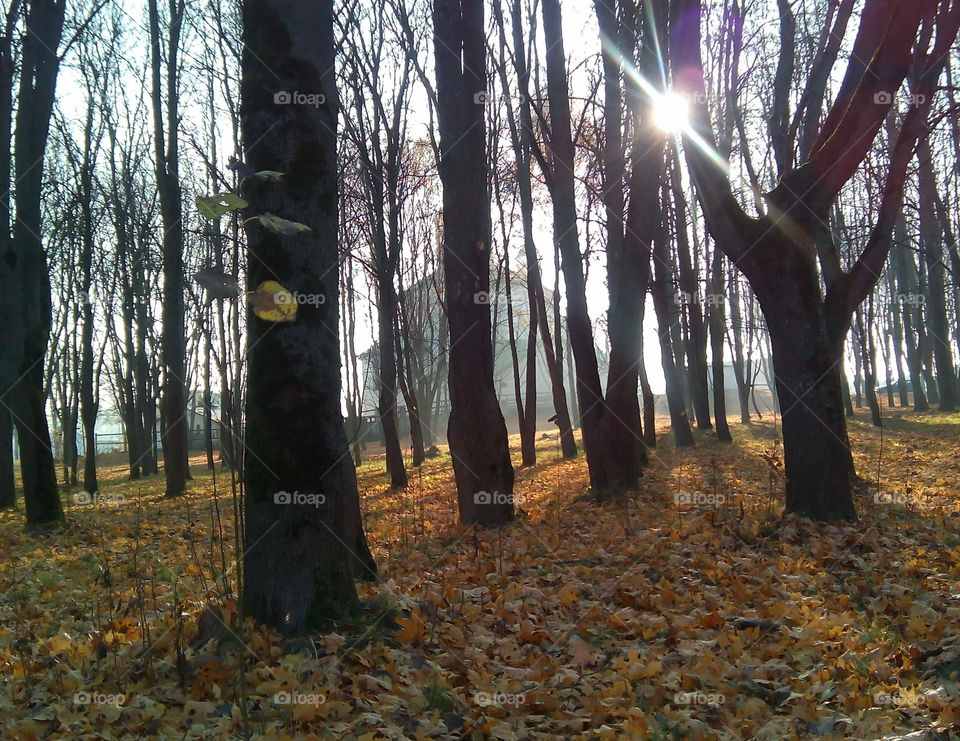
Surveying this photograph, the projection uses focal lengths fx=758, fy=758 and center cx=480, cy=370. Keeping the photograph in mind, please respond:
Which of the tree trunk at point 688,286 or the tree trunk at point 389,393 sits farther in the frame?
the tree trunk at point 688,286

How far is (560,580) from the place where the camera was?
241 inches

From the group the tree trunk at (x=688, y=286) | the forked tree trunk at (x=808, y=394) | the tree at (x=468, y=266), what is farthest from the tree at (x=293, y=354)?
the tree trunk at (x=688, y=286)

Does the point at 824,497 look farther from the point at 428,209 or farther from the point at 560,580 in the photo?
the point at 428,209

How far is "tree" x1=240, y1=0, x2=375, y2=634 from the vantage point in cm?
438

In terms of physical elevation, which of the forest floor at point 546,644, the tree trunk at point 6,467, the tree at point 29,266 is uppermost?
the tree at point 29,266

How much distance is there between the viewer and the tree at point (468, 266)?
866 centimetres

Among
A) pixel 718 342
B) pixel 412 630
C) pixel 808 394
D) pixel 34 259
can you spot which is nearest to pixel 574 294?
pixel 808 394

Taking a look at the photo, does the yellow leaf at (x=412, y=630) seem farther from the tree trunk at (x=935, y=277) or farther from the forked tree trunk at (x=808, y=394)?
the tree trunk at (x=935, y=277)

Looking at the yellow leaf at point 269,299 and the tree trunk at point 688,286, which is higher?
the tree trunk at point 688,286

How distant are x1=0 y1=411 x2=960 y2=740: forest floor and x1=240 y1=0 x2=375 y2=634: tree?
0.94 feet

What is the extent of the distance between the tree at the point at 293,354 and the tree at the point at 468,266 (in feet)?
13.0

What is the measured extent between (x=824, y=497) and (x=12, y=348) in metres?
10.7

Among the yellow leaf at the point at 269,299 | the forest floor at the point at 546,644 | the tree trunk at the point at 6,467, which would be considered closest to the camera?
the yellow leaf at the point at 269,299

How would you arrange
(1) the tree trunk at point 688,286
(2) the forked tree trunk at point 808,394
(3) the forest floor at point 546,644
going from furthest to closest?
(1) the tree trunk at point 688,286 → (2) the forked tree trunk at point 808,394 → (3) the forest floor at point 546,644
